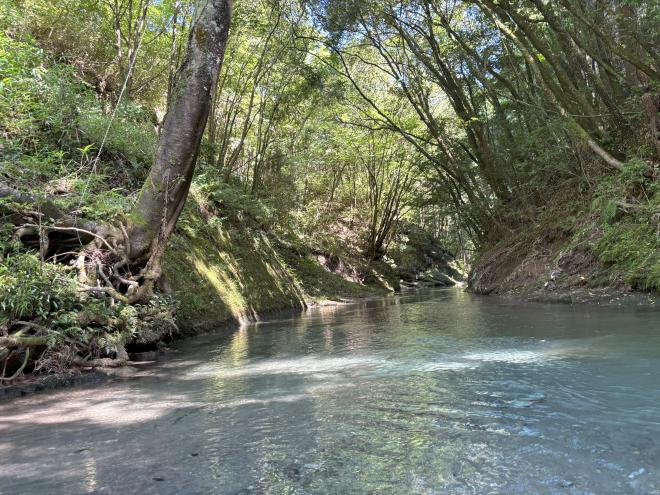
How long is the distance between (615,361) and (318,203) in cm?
1856

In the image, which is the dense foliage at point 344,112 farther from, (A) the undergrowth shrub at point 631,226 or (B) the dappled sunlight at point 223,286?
(B) the dappled sunlight at point 223,286

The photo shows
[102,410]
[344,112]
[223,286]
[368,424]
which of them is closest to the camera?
[368,424]

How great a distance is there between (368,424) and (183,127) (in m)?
4.48

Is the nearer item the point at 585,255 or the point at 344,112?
the point at 585,255

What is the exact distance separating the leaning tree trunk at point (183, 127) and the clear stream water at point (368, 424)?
178cm

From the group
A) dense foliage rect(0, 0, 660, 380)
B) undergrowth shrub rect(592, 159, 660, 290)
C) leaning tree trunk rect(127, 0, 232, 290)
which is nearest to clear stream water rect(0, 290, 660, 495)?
dense foliage rect(0, 0, 660, 380)

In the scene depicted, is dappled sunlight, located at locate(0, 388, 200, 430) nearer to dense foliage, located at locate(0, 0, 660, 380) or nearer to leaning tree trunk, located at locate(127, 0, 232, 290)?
dense foliage, located at locate(0, 0, 660, 380)

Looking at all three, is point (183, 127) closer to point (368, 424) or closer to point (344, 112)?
point (368, 424)

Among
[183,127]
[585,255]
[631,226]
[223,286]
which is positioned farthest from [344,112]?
[183,127]

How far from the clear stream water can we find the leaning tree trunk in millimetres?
1783

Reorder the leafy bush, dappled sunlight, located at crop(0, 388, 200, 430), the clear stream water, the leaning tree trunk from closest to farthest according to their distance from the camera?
the clear stream water → dappled sunlight, located at crop(0, 388, 200, 430) → the leafy bush → the leaning tree trunk

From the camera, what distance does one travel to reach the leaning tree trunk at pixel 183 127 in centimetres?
585

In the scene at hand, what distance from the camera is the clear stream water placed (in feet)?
6.84

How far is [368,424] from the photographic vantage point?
279 centimetres
